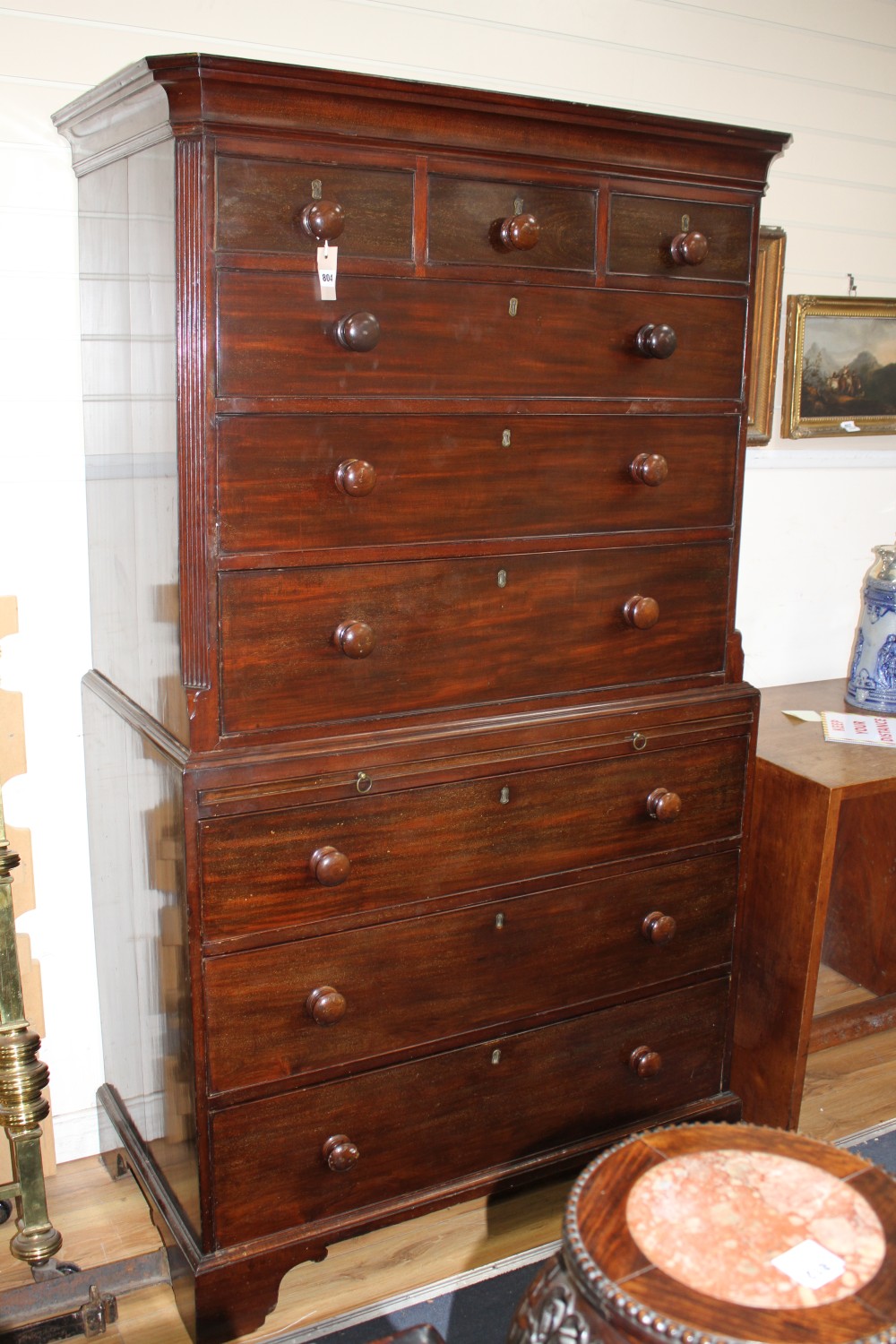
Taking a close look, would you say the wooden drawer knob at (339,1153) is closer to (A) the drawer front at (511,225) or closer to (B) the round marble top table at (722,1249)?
(B) the round marble top table at (722,1249)

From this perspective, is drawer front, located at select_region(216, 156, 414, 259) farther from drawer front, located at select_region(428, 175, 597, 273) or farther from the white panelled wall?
the white panelled wall

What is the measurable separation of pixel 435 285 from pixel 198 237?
1.31 feet

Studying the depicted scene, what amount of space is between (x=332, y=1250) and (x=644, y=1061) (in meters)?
0.76

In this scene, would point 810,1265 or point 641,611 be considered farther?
point 641,611

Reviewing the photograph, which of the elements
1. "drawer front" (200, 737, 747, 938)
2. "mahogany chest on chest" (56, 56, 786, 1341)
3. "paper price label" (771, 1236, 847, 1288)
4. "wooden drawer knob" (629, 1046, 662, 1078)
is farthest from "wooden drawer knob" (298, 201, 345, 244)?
"wooden drawer knob" (629, 1046, 662, 1078)

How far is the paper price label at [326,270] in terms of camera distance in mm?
1797

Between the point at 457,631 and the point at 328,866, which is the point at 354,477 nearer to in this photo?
the point at 457,631

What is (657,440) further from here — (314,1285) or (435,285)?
(314,1285)

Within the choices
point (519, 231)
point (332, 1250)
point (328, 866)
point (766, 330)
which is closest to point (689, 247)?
point (519, 231)

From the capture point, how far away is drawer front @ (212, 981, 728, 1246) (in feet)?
6.76

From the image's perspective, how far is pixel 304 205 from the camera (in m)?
1.78

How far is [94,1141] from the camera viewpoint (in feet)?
8.95

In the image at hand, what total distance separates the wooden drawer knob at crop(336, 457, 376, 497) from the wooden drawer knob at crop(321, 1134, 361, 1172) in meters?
1.15

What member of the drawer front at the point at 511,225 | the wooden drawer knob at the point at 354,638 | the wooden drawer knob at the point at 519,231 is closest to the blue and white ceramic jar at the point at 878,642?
the drawer front at the point at 511,225
